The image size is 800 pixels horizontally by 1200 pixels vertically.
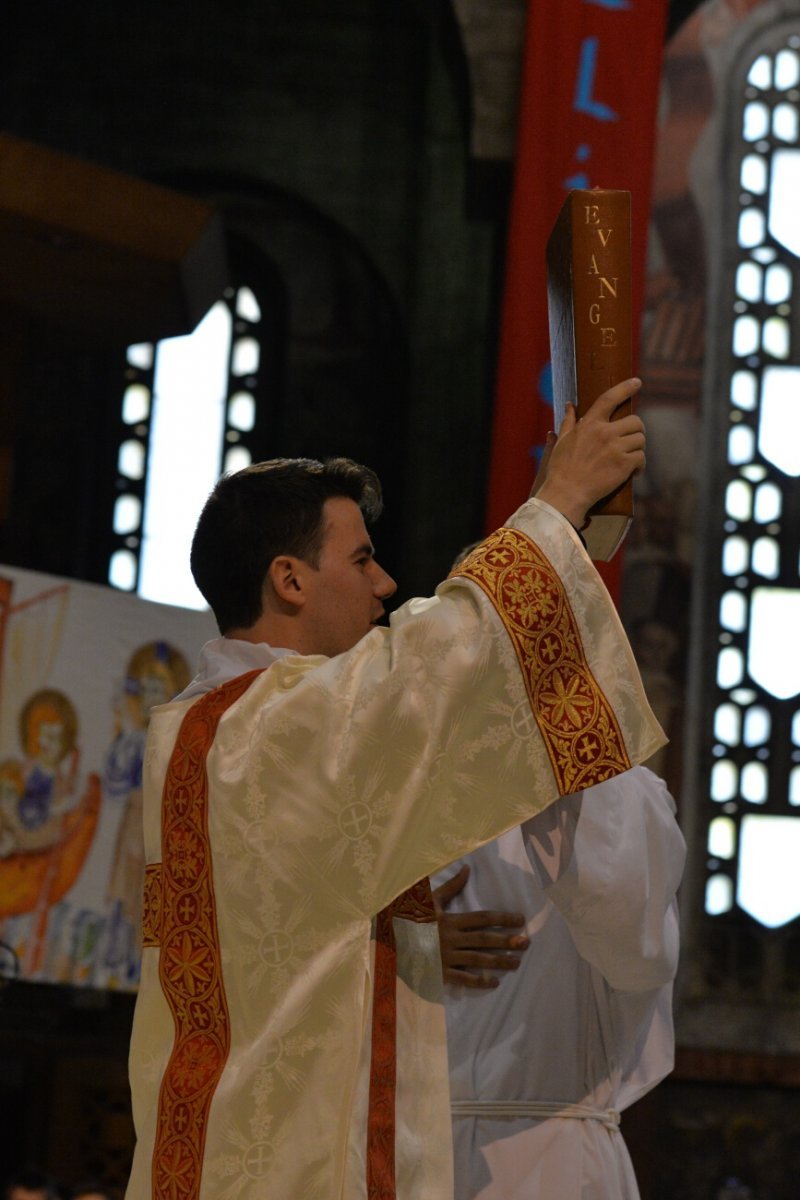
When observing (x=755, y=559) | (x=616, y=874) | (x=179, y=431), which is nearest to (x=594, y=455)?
(x=616, y=874)

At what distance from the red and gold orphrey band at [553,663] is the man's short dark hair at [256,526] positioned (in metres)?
0.35

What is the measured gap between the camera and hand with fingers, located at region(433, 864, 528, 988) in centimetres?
328

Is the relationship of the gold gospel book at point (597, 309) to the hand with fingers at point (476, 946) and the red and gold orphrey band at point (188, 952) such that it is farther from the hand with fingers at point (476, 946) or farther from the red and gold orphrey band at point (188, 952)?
the hand with fingers at point (476, 946)

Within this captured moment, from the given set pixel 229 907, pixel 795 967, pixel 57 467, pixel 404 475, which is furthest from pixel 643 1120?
pixel 229 907

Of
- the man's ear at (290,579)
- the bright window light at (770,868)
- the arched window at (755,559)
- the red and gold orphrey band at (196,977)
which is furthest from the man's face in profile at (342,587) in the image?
the bright window light at (770,868)

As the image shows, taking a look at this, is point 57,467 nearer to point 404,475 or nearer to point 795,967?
point 404,475

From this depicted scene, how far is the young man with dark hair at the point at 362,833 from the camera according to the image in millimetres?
2537

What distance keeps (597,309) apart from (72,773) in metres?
5.41

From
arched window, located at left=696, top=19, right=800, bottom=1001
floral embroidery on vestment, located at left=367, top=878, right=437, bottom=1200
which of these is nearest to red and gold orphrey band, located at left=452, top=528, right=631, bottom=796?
floral embroidery on vestment, located at left=367, top=878, right=437, bottom=1200

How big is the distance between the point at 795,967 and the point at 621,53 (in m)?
4.40

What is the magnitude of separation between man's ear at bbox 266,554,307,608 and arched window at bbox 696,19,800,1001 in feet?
20.8

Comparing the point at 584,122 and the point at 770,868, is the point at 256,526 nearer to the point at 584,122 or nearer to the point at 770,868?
the point at 584,122

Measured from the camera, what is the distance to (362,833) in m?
2.56

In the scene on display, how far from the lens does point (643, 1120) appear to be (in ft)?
28.1
